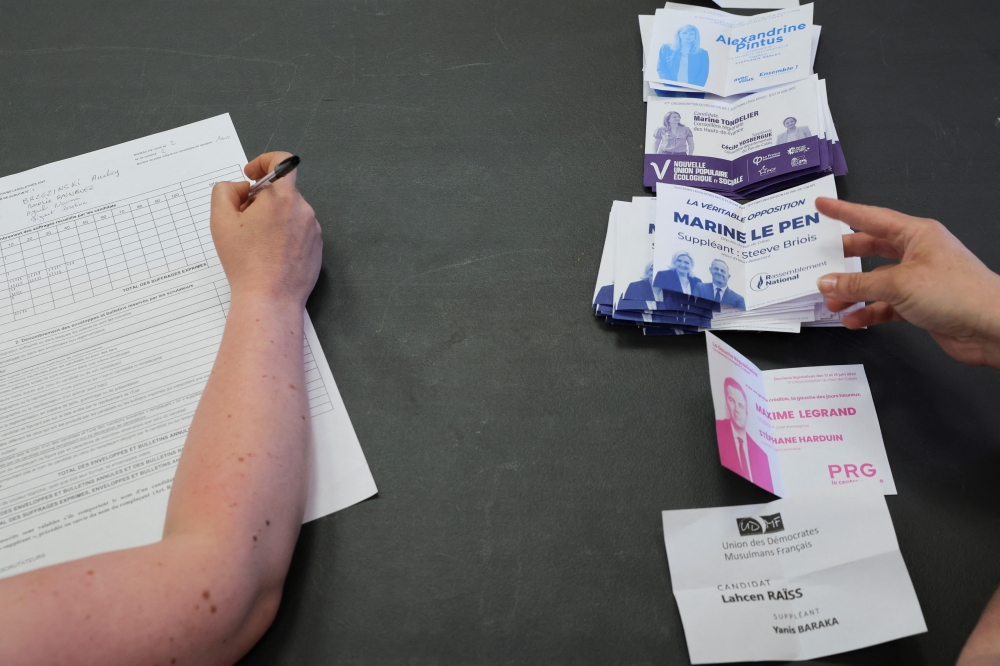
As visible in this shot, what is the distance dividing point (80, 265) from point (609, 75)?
76 centimetres

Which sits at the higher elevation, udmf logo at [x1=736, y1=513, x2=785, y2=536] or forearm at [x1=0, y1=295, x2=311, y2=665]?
forearm at [x1=0, y1=295, x2=311, y2=665]

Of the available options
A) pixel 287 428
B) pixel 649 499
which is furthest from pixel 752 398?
pixel 287 428

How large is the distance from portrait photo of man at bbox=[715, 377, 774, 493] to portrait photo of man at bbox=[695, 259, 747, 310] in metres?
0.11

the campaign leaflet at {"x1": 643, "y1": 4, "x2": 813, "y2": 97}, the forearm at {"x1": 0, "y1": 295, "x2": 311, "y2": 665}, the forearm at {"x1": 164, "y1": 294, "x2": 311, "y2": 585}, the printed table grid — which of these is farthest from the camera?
the campaign leaflet at {"x1": 643, "y1": 4, "x2": 813, "y2": 97}

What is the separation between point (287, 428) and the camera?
67cm

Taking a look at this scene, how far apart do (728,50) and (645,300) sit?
1.47 feet

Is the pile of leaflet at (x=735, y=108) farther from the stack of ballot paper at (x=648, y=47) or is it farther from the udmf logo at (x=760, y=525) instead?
the udmf logo at (x=760, y=525)

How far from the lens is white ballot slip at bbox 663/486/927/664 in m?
0.62

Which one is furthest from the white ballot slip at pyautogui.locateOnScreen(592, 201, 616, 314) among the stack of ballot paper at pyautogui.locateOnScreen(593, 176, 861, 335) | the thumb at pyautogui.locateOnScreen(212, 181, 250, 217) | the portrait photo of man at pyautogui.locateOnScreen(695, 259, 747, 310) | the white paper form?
the thumb at pyautogui.locateOnScreen(212, 181, 250, 217)

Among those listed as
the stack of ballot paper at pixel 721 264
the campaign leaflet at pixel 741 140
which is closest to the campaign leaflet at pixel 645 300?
the stack of ballot paper at pixel 721 264

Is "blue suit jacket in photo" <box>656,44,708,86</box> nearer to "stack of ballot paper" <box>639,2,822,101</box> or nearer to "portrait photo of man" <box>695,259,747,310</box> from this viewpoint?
"stack of ballot paper" <box>639,2,822,101</box>

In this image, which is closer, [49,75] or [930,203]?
[930,203]

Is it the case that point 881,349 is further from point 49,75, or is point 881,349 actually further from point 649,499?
point 49,75

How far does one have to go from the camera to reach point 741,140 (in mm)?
894
